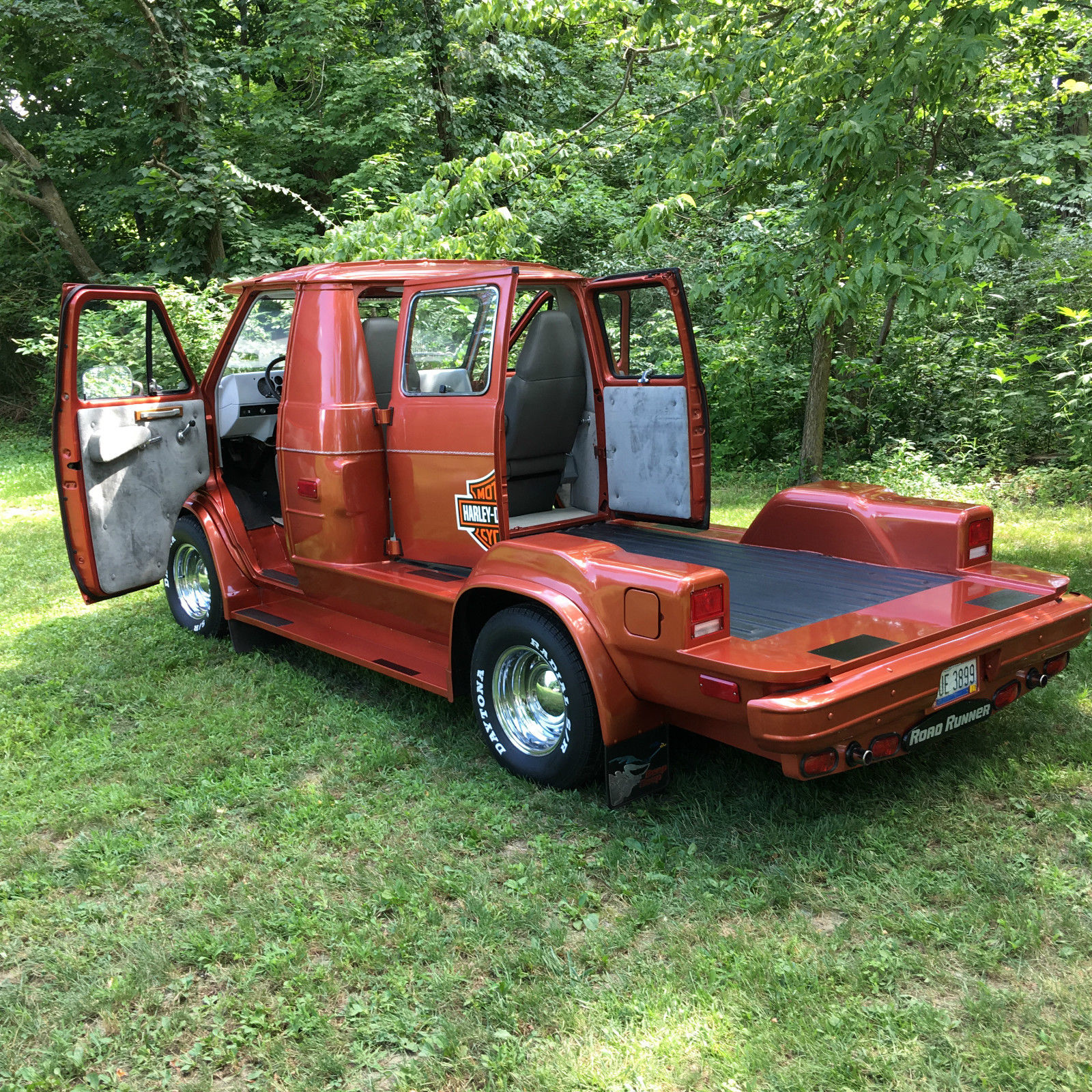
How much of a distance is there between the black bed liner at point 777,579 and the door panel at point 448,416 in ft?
2.74

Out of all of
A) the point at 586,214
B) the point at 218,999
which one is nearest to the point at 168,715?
the point at 218,999

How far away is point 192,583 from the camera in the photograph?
648 centimetres

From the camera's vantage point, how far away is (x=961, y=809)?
370cm

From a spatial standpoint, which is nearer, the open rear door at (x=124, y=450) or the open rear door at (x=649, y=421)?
the open rear door at (x=649, y=421)

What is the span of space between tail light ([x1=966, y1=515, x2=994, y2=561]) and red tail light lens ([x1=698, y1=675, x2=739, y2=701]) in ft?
5.88

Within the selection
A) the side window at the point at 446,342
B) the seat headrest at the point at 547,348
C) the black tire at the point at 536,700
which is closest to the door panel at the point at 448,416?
the side window at the point at 446,342

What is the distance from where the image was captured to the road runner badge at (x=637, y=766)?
148 inches

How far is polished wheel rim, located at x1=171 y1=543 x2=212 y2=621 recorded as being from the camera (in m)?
6.36

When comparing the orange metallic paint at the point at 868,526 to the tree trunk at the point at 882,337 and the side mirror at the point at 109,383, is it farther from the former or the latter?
the tree trunk at the point at 882,337

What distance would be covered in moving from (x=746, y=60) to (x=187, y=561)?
16.1 feet

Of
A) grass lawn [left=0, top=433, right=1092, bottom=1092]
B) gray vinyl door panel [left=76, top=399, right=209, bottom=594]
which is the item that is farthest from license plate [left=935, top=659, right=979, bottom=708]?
gray vinyl door panel [left=76, top=399, right=209, bottom=594]

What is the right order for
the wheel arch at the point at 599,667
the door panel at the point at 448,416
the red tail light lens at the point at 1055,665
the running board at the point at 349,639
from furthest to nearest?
the running board at the point at 349,639 → the door panel at the point at 448,416 → the red tail light lens at the point at 1055,665 → the wheel arch at the point at 599,667

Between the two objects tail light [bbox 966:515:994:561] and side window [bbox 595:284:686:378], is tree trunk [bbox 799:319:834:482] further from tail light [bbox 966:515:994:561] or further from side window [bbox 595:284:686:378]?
tail light [bbox 966:515:994:561]

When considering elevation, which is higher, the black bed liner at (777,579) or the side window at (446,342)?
the side window at (446,342)
